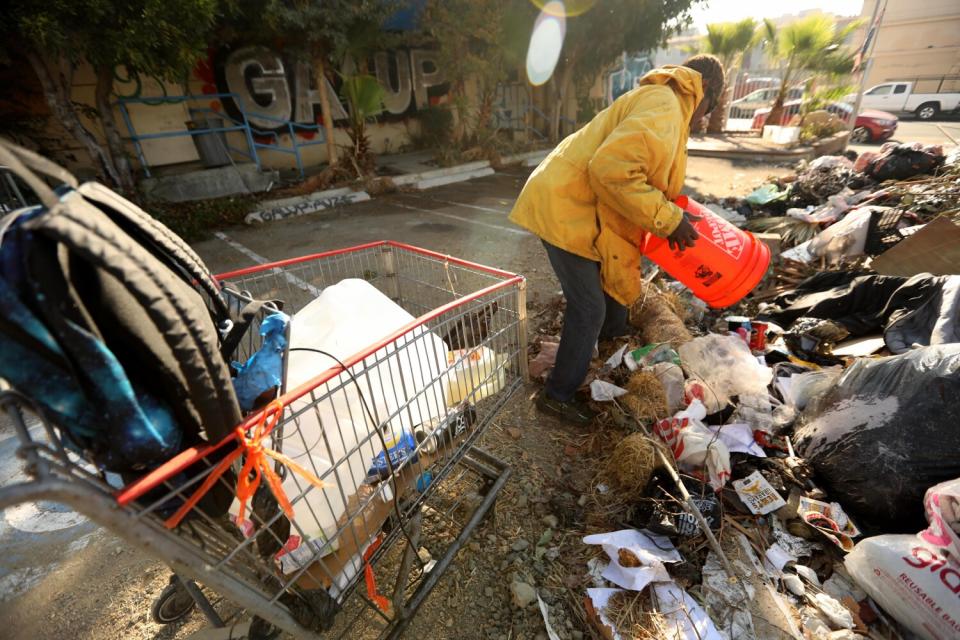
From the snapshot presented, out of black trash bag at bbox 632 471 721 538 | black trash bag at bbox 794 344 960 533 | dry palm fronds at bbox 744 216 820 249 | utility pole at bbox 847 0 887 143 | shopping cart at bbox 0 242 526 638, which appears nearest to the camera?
shopping cart at bbox 0 242 526 638

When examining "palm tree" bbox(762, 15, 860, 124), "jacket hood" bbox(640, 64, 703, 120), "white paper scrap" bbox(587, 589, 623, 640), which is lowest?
"white paper scrap" bbox(587, 589, 623, 640)

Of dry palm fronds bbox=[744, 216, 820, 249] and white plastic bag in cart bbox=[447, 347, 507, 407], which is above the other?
white plastic bag in cart bbox=[447, 347, 507, 407]

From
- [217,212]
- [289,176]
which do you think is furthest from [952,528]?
[289,176]

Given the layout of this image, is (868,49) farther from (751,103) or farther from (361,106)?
(361,106)

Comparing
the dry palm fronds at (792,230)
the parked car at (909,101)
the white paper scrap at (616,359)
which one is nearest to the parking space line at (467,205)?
the dry palm fronds at (792,230)

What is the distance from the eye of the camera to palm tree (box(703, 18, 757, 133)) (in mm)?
13352

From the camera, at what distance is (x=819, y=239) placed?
4355 mm

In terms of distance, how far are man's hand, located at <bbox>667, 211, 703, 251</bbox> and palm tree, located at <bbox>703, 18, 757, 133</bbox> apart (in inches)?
532

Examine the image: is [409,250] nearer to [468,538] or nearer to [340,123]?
[468,538]

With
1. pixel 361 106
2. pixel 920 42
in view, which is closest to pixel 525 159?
pixel 361 106

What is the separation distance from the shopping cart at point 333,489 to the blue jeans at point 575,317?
382mm

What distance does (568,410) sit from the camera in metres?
2.88

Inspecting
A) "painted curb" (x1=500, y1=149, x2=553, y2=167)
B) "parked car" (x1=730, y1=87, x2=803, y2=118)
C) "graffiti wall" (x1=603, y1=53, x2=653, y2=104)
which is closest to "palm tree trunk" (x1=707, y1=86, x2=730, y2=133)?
"parked car" (x1=730, y1=87, x2=803, y2=118)

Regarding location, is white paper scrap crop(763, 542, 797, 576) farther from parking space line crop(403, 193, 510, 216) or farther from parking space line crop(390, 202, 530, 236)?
parking space line crop(403, 193, 510, 216)
